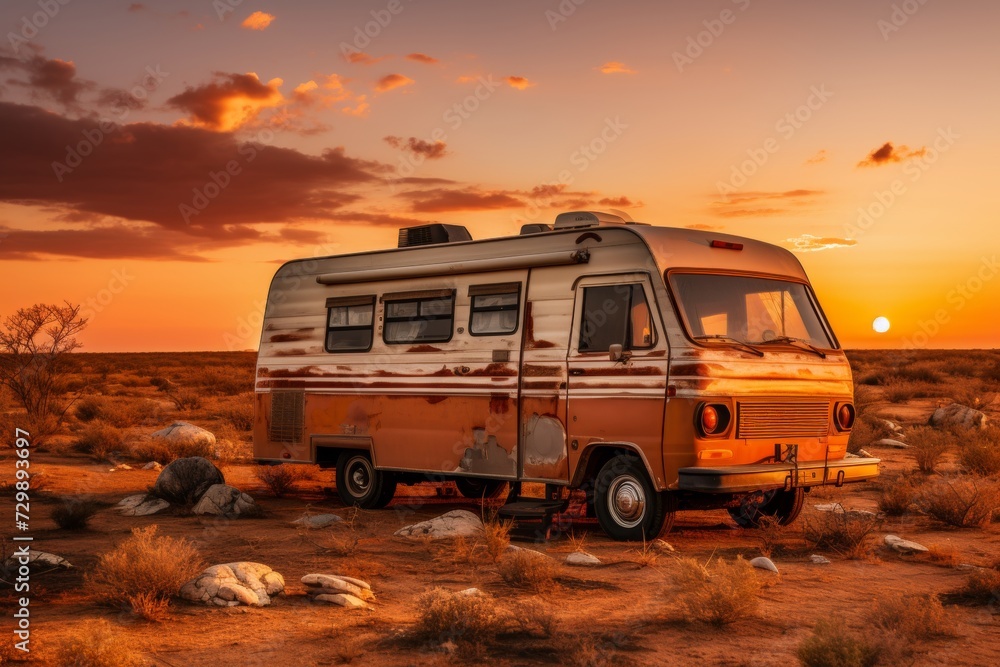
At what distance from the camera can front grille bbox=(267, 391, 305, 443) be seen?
13969mm

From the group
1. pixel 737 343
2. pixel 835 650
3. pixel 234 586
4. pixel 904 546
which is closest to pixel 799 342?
pixel 737 343

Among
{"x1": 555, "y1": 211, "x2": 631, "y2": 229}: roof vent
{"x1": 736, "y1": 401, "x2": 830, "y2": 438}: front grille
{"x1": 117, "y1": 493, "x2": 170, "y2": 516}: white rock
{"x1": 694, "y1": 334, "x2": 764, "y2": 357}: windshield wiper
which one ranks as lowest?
{"x1": 117, "y1": 493, "x2": 170, "y2": 516}: white rock

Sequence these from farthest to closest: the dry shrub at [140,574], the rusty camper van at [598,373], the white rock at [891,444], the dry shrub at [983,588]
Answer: the white rock at [891,444] → the rusty camper van at [598,373] → the dry shrub at [983,588] → the dry shrub at [140,574]

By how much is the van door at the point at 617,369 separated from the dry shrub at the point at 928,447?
847 centimetres

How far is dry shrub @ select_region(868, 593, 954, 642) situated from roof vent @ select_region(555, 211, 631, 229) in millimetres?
5279

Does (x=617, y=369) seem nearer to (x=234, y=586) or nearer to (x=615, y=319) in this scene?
(x=615, y=319)

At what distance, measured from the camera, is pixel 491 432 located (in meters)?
11.5

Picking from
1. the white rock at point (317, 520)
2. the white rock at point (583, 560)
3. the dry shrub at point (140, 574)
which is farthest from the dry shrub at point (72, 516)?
the white rock at point (583, 560)

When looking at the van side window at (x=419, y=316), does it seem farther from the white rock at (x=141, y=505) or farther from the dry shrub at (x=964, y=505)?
the dry shrub at (x=964, y=505)

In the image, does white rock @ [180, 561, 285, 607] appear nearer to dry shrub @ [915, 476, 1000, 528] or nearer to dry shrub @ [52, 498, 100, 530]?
dry shrub @ [52, 498, 100, 530]

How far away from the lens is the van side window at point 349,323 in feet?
43.4

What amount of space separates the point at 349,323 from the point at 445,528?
11.8 feet

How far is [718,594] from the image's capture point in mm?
7117

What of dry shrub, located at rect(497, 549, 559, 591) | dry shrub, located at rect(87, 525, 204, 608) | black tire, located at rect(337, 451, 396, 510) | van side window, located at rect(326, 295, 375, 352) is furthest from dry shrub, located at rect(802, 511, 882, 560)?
dry shrub, located at rect(87, 525, 204, 608)
